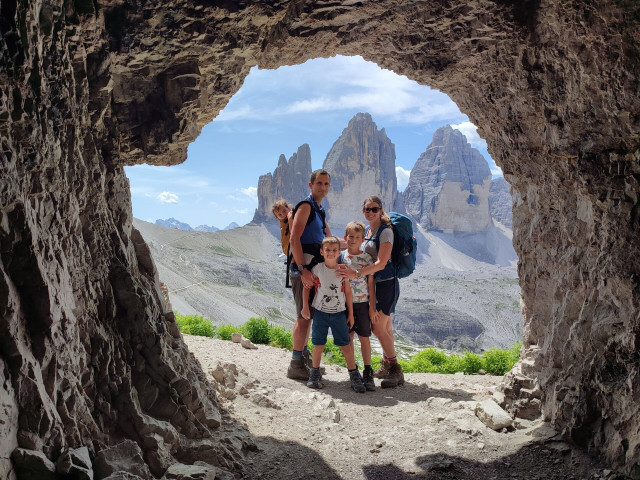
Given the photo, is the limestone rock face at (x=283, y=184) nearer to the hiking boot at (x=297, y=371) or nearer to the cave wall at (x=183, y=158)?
the hiking boot at (x=297, y=371)

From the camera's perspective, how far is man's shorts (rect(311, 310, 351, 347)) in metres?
6.23

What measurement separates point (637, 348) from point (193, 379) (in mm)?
3854

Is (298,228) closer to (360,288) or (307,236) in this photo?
(307,236)

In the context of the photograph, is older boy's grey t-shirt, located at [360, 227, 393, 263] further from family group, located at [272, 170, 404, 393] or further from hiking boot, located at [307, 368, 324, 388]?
hiking boot, located at [307, 368, 324, 388]

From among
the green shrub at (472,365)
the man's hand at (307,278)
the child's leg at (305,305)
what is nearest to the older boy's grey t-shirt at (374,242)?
the man's hand at (307,278)

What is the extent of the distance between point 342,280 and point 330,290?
7.9 inches

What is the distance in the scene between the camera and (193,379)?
4.75 meters

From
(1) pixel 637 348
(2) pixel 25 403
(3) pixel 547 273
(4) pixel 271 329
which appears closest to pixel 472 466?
(1) pixel 637 348

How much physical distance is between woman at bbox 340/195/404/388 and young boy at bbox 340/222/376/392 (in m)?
0.09

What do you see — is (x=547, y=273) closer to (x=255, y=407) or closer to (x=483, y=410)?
(x=483, y=410)

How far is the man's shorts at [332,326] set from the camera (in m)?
6.23

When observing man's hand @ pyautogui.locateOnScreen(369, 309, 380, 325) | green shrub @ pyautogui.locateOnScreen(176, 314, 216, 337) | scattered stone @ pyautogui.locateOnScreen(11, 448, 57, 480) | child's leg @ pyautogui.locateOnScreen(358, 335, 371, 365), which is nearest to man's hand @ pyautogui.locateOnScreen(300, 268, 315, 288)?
man's hand @ pyautogui.locateOnScreen(369, 309, 380, 325)

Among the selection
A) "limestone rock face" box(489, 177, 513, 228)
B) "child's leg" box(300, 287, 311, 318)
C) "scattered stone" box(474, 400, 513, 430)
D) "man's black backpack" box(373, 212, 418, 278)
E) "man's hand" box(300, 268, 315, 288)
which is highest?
"limestone rock face" box(489, 177, 513, 228)

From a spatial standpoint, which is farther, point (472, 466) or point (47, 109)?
point (472, 466)
